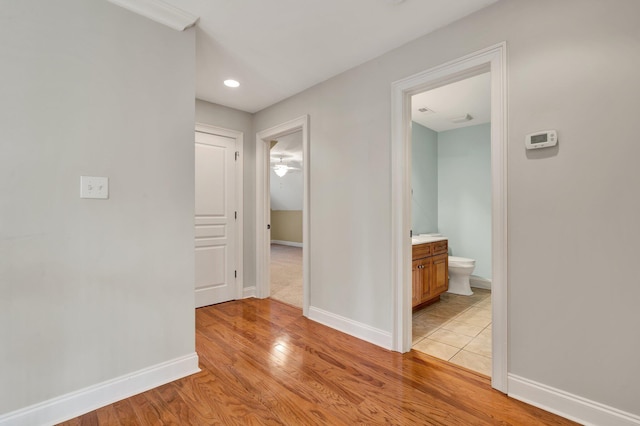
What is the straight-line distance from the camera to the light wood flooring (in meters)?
1.62

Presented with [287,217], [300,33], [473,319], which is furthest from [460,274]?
→ [287,217]

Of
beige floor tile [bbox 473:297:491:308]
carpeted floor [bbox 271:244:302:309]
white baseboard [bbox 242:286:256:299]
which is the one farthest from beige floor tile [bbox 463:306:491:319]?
white baseboard [bbox 242:286:256:299]

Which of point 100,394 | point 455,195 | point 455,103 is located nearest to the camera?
point 100,394

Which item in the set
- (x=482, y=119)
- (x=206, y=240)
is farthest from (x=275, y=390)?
(x=482, y=119)

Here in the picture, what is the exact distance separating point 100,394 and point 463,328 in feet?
9.83

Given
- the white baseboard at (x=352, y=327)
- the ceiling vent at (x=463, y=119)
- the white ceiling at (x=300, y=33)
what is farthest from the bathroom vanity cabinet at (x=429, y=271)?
the white ceiling at (x=300, y=33)

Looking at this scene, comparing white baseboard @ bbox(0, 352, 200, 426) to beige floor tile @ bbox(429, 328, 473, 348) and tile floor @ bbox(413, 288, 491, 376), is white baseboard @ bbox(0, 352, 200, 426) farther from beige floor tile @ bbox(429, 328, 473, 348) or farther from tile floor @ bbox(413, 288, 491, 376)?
beige floor tile @ bbox(429, 328, 473, 348)

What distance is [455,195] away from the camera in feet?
15.1

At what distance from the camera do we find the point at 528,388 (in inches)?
68.5

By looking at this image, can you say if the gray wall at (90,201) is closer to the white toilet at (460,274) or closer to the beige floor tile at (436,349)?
the beige floor tile at (436,349)

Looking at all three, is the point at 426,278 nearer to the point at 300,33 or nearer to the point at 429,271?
the point at 429,271

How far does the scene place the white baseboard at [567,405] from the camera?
1.48m

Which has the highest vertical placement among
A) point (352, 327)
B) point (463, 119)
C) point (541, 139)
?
point (463, 119)

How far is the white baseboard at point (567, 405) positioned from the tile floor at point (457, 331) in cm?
29
